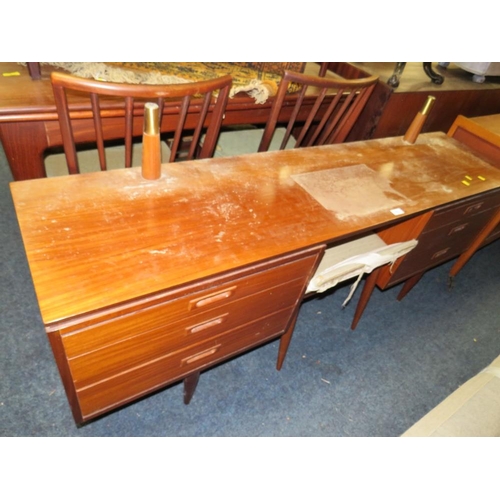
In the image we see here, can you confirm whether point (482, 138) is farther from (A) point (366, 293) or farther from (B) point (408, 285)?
(A) point (366, 293)

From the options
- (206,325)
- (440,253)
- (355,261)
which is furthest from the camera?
(440,253)

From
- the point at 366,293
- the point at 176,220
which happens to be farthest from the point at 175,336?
the point at 366,293

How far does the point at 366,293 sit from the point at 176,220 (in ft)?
3.09

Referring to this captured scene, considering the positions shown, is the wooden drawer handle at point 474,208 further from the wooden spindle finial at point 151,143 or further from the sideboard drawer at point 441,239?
the wooden spindle finial at point 151,143

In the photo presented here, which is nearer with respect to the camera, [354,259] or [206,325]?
[206,325]

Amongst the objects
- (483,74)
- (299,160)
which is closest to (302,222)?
(299,160)

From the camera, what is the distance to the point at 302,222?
2.88 feet

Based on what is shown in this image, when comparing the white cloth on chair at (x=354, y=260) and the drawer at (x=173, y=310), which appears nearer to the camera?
the drawer at (x=173, y=310)

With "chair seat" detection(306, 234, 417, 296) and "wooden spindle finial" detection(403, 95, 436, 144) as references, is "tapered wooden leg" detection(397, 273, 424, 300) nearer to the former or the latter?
"chair seat" detection(306, 234, 417, 296)

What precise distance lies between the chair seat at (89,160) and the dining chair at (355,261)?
0.74 m

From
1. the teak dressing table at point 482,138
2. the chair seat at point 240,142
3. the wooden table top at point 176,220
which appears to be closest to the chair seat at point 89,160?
the chair seat at point 240,142

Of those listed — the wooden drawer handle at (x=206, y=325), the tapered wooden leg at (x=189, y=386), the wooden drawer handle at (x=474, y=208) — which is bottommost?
the tapered wooden leg at (x=189, y=386)

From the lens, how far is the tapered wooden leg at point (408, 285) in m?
1.61

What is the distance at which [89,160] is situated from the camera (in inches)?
48.9
